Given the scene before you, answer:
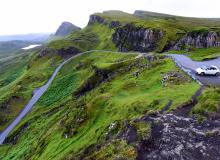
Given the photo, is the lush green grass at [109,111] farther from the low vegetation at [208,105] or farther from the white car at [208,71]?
the white car at [208,71]

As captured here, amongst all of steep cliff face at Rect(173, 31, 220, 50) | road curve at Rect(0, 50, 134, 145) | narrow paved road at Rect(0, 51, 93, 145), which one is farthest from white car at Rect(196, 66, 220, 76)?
narrow paved road at Rect(0, 51, 93, 145)

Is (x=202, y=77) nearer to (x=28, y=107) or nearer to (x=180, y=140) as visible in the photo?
(x=180, y=140)

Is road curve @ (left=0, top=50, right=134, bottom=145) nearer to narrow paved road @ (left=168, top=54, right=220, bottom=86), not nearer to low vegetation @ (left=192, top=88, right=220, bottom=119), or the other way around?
narrow paved road @ (left=168, top=54, right=220, bottom=86)

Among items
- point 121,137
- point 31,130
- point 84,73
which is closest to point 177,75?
point 121,137

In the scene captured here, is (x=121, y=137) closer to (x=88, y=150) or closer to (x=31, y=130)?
(x=88, y=150)

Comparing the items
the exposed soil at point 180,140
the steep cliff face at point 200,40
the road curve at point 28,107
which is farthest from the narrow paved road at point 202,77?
the road curve at point 28,107

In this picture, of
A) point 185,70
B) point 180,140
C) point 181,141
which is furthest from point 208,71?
point 181,141
